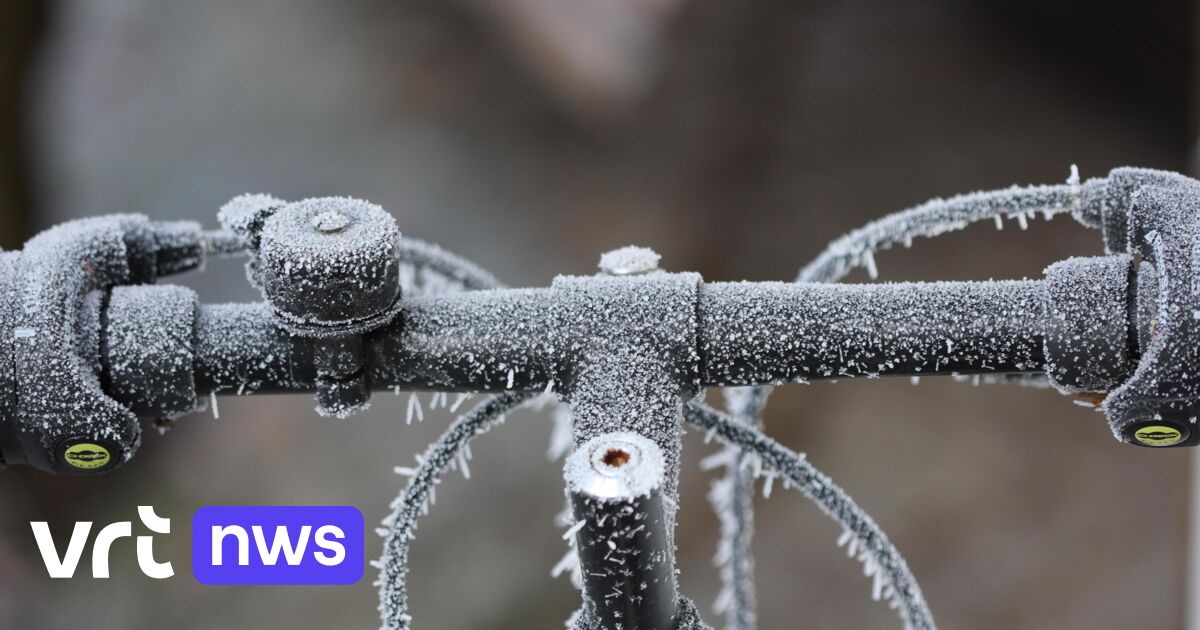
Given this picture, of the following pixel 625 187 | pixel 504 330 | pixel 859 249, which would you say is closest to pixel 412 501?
pixel 504 330

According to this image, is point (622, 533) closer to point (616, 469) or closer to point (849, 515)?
point (616, 469)

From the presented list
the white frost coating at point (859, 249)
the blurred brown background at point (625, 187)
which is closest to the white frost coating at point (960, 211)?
the white frost coating at point (859, 249)

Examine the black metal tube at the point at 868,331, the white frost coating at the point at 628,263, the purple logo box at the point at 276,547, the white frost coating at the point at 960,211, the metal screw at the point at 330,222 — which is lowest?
the purple logo box at the point at 276,547

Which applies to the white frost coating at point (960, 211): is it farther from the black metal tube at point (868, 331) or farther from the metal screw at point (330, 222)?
the metal screw at point (330, 222)

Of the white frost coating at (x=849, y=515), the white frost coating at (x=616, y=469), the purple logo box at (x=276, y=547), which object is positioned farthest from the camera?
the purple logo box at (x=276, y=547)

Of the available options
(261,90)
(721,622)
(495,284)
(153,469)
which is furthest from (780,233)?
(495,284)

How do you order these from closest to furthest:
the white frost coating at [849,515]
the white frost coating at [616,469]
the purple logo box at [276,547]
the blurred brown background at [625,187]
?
the white frost coating at [616,469]
the white frost coating at [849,515]
the purple logo box at [276,547]
the blurred brown background at [625,187]

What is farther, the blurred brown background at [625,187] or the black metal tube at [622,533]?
the blurred brown background at [625,187]
